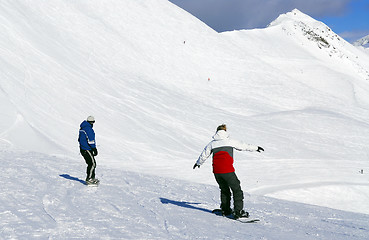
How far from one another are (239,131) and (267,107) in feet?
23.9

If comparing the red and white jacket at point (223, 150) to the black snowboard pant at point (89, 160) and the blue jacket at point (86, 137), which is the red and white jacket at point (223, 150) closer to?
the blue jacket at point (86, 137)

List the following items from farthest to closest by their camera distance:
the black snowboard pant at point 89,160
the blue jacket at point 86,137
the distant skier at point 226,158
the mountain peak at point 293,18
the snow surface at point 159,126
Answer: the mountain peak at point 293,18 < the black snowboard pant at point 89,160 < the blue jacket at point 86,137 < the snow surface at point 159,126 < the distant skier at point 226,158

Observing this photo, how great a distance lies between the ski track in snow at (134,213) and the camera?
5668mm

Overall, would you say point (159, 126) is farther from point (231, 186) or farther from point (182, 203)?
point (231, 186)

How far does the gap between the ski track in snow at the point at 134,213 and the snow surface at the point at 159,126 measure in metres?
0.04

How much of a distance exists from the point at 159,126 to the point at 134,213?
14.3m

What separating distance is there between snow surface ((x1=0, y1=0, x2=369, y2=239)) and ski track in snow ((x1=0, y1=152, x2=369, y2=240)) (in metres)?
0.04

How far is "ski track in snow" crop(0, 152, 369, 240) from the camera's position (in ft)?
18.6

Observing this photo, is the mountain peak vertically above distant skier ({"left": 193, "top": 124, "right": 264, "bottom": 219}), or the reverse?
the mountain peak

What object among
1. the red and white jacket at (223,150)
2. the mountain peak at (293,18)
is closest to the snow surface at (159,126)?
the red and white jacket at (223,150)

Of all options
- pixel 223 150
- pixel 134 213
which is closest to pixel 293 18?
pixel 223 150

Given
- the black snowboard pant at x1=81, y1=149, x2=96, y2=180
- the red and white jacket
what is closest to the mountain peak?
the black snowboard pant at x1=81, y1=149, x2=96, y2=180

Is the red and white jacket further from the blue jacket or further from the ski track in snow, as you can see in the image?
the blue jacket

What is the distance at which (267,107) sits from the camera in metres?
29.4
